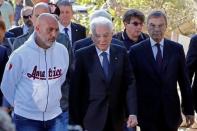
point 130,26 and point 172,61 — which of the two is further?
point 130,26

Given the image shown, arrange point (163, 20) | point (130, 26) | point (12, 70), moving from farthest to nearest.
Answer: point (130, 26) < point (163, 20) < point (12, 70)

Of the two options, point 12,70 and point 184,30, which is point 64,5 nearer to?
point 12,70

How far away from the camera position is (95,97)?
19.7 ft

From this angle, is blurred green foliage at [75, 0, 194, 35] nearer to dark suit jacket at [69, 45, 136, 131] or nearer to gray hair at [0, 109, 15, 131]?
dark suit jacket at [69, 45, 136, 131]

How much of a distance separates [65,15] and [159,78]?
218cm

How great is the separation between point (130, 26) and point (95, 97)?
1.72 meters

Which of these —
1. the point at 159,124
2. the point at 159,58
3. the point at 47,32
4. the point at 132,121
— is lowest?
the point at 159,124

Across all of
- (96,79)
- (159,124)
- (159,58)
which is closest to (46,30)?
(96,79)

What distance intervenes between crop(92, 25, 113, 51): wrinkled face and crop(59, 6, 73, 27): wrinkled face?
2153mm

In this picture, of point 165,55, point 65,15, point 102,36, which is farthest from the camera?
point 65,15

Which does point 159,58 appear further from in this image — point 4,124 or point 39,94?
point 4,124

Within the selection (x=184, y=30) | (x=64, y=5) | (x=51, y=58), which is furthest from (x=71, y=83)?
(x=184, y=30)

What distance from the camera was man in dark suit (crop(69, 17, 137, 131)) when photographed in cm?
596

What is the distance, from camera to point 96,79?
5953 mm
